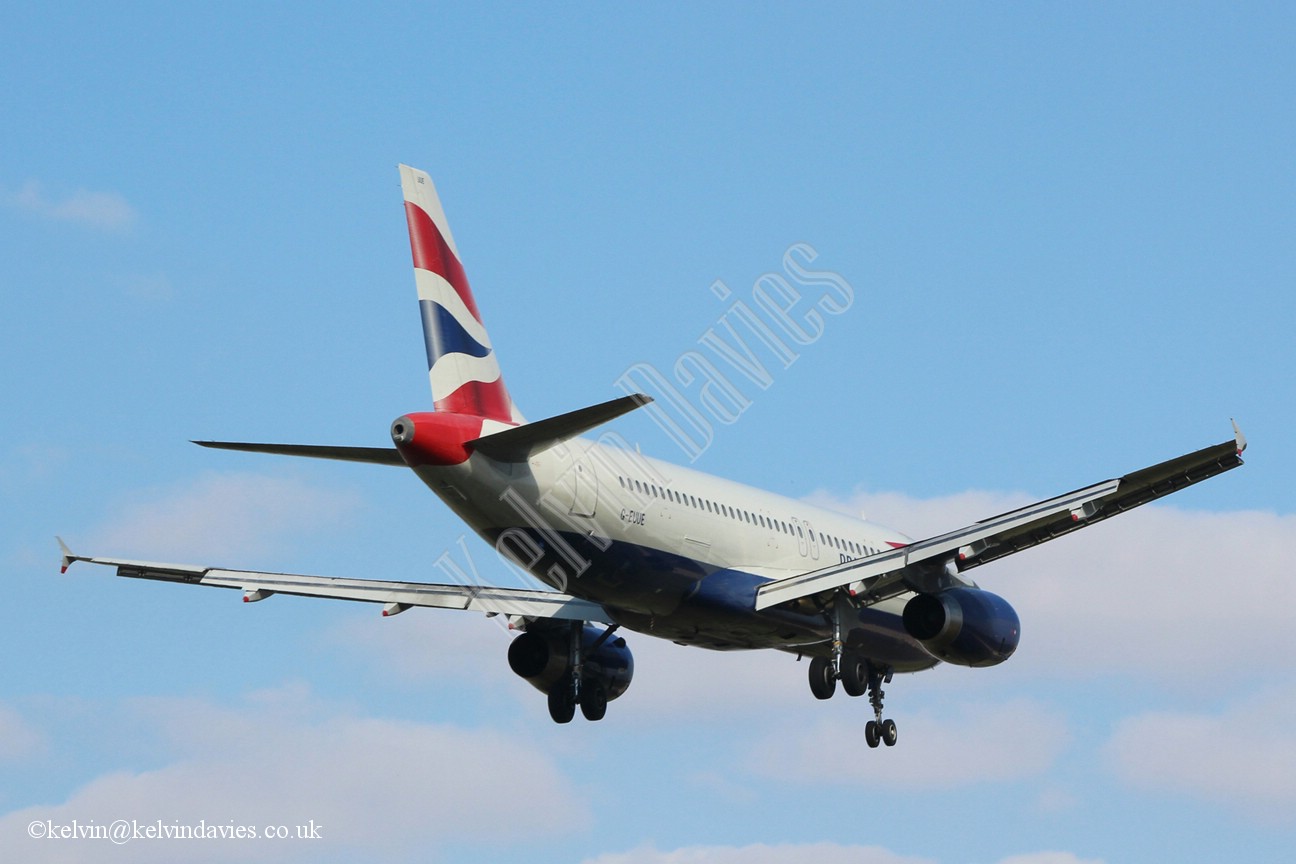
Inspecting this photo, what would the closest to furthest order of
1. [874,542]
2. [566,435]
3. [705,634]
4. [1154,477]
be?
[566,435]
[1154,477]
[705,634]
[874,542]

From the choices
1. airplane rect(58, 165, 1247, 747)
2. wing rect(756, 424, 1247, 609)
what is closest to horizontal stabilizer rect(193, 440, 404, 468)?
airplane rect(58, 165, 1247, 747)

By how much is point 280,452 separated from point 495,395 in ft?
14.6

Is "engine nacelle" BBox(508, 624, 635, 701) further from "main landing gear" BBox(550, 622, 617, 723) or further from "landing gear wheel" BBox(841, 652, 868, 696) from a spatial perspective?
"landing gear wheel" BBox(841, 652, 868, 696)

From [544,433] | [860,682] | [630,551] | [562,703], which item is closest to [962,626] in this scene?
[860,682]

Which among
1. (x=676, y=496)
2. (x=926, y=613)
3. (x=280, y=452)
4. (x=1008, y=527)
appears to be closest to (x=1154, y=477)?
(x=1008, y=527)

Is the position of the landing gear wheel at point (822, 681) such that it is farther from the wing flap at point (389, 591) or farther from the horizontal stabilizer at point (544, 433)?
the horizontal stabilizer at point (544, 433)

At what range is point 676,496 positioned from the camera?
32969 mm

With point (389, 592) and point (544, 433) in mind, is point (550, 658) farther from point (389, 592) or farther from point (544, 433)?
point (544, 433)

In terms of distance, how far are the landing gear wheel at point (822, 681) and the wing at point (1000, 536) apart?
2756 millimetres

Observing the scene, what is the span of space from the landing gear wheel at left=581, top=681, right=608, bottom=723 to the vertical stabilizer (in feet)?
25.6

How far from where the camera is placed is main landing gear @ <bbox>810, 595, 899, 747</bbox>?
113 feet

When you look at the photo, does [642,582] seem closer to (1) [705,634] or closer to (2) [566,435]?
(1) [705,634]

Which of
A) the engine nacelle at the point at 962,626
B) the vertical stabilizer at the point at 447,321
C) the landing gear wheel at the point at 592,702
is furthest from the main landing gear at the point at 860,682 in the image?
the vertical stabilizer at the point at 447,321

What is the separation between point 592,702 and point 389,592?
4.84 metres
